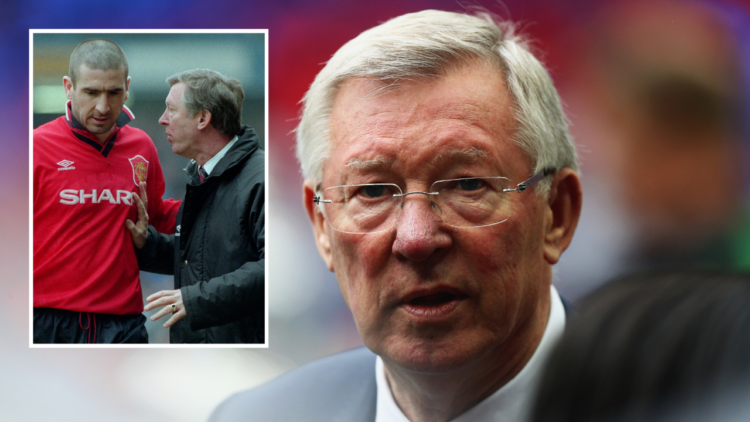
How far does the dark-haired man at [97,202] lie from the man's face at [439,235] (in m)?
0.86

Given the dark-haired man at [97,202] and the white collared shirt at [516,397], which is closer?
the white collared shirt at [516,397]

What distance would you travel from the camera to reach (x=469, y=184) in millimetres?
1717

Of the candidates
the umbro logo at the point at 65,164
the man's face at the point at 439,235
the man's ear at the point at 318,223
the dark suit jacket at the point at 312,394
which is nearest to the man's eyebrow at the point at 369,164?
the man's face at the point at 439,235

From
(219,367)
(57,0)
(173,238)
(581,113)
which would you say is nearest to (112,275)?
(173,238)

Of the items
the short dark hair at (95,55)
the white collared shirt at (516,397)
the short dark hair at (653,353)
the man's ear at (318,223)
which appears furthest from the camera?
the short dark hair at (95,55)

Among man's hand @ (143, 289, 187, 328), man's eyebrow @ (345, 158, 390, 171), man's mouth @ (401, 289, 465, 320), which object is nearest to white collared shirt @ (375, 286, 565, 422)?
man's mouth @ (401, 289, 465, 320)

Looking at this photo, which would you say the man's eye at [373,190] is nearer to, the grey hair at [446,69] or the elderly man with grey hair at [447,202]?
the elderly man with grey hair at [447,202]

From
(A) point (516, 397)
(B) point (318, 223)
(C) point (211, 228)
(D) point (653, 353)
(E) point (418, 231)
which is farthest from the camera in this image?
(C) point (211, 228)

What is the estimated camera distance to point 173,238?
87.1 inches

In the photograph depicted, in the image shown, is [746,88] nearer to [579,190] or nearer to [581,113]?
[581,113]

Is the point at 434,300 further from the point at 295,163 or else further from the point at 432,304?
the point at 295,163

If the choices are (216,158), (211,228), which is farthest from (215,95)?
(211,228)

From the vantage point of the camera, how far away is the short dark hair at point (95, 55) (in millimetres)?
2234

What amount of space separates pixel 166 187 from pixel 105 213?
234mm
